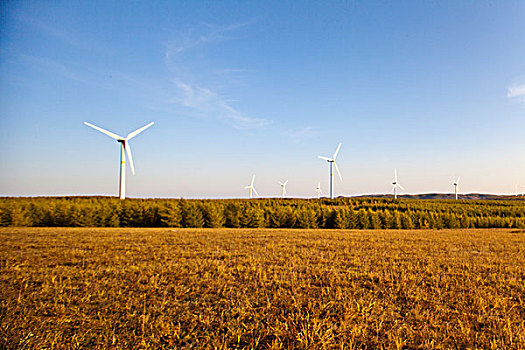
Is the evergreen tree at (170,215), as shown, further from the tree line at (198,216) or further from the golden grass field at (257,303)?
the golden grass field at (257,303)

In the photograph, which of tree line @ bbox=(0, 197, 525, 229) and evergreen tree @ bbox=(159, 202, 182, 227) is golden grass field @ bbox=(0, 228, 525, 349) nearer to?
evergreen tree @ bbox=(159, 202, 182, 227)

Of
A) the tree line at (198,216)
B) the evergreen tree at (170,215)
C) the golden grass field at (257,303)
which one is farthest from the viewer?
the evergreen tree at (170,215)

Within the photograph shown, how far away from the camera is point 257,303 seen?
770cm

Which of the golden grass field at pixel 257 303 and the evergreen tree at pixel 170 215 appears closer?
the golden grass field at pixel 257 303

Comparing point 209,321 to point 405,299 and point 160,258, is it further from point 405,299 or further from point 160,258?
point 160,258

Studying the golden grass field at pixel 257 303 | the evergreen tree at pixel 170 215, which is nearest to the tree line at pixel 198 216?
the evergreen tree at pixel 170 215

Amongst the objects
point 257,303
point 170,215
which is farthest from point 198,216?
point 257,303

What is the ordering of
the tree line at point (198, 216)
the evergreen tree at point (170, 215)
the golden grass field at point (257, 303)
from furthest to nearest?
1. the evergreen tree at point (170, 215)
2. the tree line at point (198, 216)
3. the golden grass field at point (257, 303)

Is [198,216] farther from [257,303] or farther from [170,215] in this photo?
[257,303]

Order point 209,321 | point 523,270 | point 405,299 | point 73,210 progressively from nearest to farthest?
point 209,321 → point 405,299 → point 523,270 → point 73,210

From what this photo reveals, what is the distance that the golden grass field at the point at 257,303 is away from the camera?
232 inches

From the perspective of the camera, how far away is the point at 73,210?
39.6 m

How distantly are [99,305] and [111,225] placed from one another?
121 feet

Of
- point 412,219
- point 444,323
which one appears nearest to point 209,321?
point 444,323
